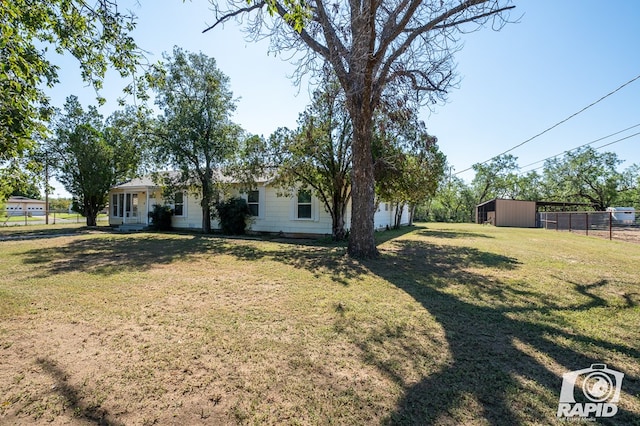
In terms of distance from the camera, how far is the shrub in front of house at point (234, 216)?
46.5 ft

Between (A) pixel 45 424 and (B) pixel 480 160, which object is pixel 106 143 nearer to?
(A) pixel 45 424

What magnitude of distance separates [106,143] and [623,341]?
23919 millimetres

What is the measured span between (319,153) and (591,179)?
40370 millimetres

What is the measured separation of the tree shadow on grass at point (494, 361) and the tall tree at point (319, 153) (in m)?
7.00

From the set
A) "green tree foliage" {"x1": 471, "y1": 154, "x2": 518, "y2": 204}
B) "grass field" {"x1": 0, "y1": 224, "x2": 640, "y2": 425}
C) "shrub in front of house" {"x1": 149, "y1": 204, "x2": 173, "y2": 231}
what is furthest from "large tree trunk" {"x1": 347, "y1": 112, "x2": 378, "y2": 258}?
"green tree foliage" {"x1": 471, "y1": 154, "x2": 518, "y2": 204}

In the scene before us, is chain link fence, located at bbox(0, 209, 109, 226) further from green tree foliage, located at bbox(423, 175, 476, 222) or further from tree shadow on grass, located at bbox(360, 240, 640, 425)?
green tree foliage, located at bbox(423, 175, 476, 222)

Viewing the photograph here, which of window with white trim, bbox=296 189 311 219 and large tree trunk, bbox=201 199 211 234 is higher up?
window with white trim, bbox=296 189 311 219

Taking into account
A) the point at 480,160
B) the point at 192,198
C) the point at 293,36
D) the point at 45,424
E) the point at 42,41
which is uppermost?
the point at 480,160

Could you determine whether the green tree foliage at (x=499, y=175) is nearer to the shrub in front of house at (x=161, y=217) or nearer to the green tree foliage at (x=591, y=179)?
the green tree foliage at (x=591, y=179)

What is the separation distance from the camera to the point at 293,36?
6770mm

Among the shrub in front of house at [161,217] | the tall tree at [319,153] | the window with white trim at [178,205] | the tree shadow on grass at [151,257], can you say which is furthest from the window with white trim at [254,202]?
the shrub in front of house at [161,217]

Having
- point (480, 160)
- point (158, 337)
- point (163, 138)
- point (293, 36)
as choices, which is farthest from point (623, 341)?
point (480, 160)

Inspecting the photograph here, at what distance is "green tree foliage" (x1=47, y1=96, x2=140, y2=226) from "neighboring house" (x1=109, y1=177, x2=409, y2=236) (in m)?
1.52

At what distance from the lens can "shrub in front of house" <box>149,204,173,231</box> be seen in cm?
1659
